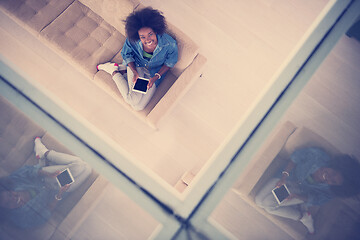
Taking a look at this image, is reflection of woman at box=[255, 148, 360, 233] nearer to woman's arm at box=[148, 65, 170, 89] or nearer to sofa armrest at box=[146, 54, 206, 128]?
sofa armrest at box=[146, 54, 206, 128]

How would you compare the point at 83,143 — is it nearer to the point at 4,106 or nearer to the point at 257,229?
the point at 4,106

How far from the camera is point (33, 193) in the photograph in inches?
68.3

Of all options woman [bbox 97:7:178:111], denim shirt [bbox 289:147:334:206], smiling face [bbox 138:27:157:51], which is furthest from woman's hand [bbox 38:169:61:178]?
denim shirt [bbox 289:147:334:206]

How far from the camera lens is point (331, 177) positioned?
6.16ft

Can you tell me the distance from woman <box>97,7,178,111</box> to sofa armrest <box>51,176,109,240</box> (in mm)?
922

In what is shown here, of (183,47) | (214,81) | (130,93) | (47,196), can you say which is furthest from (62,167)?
(214,81)

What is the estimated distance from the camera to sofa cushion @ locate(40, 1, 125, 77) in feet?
7.43

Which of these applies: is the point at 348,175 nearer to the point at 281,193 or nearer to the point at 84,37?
the point at 281,193

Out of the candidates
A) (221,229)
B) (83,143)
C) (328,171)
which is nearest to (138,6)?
(83,143)

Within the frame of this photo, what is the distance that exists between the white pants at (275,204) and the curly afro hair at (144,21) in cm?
161

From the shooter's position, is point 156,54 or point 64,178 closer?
point 64,178

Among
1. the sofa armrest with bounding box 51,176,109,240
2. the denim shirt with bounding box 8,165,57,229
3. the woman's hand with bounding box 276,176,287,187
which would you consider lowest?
the denim shirt with bounding box 8,165,57,229

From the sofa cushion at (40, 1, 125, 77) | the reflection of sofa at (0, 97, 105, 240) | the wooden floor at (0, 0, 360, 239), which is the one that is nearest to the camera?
the reflection of sofa at (0, 97, 105, 240)

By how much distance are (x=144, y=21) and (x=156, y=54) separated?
0.29m
